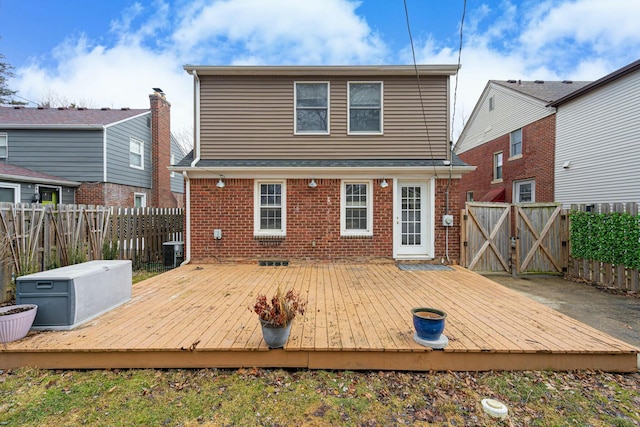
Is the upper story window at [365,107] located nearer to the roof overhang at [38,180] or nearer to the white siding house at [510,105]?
the white siding house at [510,105]

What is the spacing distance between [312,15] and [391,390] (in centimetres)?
1008

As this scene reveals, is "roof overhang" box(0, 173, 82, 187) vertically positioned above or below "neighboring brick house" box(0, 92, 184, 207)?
below

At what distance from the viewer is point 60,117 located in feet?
41.9

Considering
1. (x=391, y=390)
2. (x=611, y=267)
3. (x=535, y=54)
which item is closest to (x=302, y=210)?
(x=391, y=390)

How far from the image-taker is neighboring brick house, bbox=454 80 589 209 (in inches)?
470

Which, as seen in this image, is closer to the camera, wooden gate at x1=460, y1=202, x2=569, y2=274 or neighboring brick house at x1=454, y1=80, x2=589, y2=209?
wooden gate at x1=460, y1=202, x2=569, y2=274

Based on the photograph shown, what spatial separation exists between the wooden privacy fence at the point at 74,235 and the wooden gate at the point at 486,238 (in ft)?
28.9

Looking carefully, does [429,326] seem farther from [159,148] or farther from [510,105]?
[159,148]

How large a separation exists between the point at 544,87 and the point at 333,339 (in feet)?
54.0

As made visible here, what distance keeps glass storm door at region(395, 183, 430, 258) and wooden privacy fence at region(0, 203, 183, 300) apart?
23.8ft

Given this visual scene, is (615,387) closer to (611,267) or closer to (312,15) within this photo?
(611,267)

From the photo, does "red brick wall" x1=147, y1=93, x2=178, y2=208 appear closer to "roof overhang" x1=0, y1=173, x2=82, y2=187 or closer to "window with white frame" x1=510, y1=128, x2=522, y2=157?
"roof overhang" x1=0, y1=173, x2=82, y2=187

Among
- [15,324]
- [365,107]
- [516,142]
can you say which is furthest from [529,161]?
[15,324]

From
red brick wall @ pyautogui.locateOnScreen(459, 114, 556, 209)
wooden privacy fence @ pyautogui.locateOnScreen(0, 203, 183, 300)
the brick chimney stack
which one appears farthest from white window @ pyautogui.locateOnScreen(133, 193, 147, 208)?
red brick wall @ pyautogui.locateOnScreen(459, 114, 556, 209)
